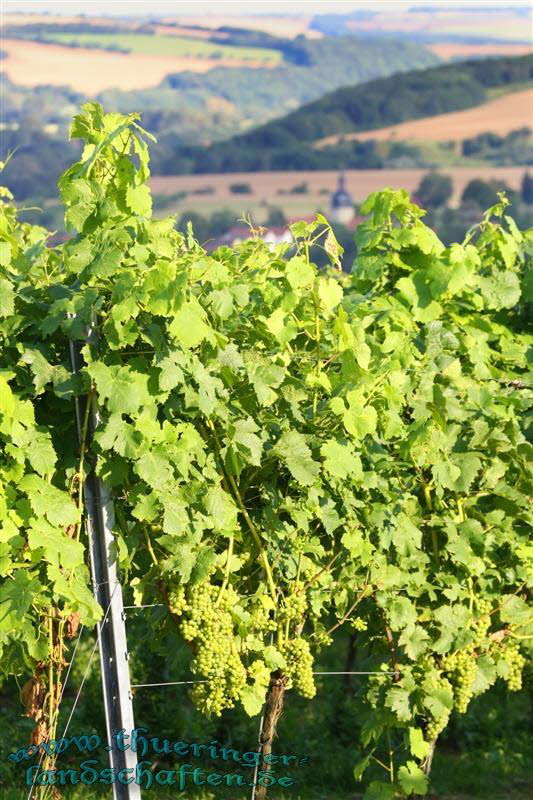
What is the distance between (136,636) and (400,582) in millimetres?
3356

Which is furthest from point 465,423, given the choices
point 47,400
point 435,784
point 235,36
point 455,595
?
point 235,36

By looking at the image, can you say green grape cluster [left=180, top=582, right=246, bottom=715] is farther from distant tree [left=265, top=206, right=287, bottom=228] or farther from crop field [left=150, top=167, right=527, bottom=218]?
crop field [left=150, top=167, right=527, bottom=218]

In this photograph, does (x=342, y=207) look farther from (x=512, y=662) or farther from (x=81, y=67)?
(x=512, y=662)

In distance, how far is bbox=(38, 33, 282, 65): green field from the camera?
97.8m

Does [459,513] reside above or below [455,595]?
above

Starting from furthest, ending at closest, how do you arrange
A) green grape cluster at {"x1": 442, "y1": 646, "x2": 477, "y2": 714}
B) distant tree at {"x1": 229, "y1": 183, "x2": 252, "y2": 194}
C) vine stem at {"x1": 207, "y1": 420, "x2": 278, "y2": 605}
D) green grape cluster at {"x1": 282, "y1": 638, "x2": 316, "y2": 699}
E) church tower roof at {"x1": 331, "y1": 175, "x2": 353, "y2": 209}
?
distant tree at {"x1": 229, "y1": 183, "x2": 252, "y2": 194}
church tower roof at {"x1": 331, "y1": 175, "x2": 353, "y2": 209}
green grape cluster at {"x1": 442, "y1": 646, "x2": 477, "y2": 714}
green grape cluster at {"x1": 282, "y1": 638, "x2": 316, "y2": 699}
vine stem at {"x1": 207, "y1": 420, "x2": 278, "y2": 605}

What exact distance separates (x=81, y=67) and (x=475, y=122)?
3299cm

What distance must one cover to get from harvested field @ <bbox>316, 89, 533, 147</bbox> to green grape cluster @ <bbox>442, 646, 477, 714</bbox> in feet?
278

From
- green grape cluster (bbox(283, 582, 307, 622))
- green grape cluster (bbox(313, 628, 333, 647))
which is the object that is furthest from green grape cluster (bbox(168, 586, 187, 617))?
green grape cluster (bbox(313, 628, 333, 647))

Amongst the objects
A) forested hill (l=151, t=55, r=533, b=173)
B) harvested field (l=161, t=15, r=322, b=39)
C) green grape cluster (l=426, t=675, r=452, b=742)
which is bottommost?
green grape cluster (l=426, t=675, r=452, b=742)

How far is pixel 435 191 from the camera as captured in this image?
238 feet

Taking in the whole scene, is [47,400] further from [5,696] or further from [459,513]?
[5,696]

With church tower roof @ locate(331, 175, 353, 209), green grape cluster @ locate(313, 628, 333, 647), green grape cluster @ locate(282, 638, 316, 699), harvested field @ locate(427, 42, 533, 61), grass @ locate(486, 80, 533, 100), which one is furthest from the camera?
harvested field @ locate(427, 42, 533, 61)

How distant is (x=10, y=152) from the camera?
12.3ft
